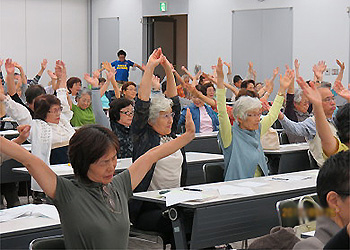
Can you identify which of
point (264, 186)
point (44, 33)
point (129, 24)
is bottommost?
point (264, 186)

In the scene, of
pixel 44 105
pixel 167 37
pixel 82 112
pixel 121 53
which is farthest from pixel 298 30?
pixel 44 105

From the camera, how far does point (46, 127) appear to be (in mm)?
5535

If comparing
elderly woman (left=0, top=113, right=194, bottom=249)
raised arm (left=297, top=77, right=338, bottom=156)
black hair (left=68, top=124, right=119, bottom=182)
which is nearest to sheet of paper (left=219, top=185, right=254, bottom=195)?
raised arm (left=297, top=77, right=338, bottom=156)

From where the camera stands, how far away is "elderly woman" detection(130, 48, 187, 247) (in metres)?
4.24

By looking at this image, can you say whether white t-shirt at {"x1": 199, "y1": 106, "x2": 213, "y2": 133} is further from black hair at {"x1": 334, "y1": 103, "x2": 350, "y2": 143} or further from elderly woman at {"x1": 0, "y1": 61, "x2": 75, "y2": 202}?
black hair at {"x1": 334, "y1": 103, "x2": 350, "y2": 143}

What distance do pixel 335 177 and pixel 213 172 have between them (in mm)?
3086

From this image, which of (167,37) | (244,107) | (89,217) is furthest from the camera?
(167,37)

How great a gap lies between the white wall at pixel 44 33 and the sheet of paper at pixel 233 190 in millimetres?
14033

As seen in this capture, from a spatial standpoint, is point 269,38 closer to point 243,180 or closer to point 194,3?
point 194,3

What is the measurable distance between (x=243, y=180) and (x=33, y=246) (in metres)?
2.35

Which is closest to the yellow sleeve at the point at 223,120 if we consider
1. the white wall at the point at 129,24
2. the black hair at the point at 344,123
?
the black hair at the point at 344,123

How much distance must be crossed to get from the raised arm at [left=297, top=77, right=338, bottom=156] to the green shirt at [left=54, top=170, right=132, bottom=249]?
1015mm

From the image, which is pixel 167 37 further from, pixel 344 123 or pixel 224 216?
pixel 344 123

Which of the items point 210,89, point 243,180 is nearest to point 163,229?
point 243,180
